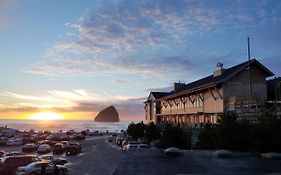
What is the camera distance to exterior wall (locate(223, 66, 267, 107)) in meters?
47.2

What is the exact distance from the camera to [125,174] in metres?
19.1

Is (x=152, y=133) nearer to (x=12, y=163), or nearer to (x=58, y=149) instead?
(x=58, y=149)

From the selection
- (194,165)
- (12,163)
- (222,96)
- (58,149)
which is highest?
(222,96)

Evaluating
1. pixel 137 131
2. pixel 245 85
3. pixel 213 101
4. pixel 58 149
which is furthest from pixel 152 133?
pixel 245 85

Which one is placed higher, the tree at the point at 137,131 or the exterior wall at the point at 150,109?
the exterior wall at the point at 150,109

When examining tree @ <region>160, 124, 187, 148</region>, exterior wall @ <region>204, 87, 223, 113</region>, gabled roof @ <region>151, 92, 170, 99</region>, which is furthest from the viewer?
gabled roof @ <region>151, 92, 170, 99</region>

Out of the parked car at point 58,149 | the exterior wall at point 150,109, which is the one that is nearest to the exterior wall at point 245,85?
the parked car at point 58,149

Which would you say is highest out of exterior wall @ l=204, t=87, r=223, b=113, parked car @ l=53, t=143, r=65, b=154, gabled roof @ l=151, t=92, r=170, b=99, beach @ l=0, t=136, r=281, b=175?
gabled roof @ l=151, t=92, r=170, b=99

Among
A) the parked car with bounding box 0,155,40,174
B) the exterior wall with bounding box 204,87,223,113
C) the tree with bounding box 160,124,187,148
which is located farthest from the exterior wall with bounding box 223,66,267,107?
the parked car with bounding box 0,155,40,174

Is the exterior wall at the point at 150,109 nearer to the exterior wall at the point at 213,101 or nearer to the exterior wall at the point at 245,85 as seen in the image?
the exterior wall at the point at 213,101

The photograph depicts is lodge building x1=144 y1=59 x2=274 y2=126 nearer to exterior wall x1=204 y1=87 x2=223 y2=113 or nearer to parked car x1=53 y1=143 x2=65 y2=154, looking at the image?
exterior wall x1=204 y1=87 x2=223 y2=113

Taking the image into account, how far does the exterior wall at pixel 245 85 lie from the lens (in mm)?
47156

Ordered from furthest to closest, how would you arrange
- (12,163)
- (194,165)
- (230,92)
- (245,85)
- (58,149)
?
(58,149)
(245,85)
(230,92)
(12,163)
(194,165)

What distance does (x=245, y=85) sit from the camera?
4872cm
